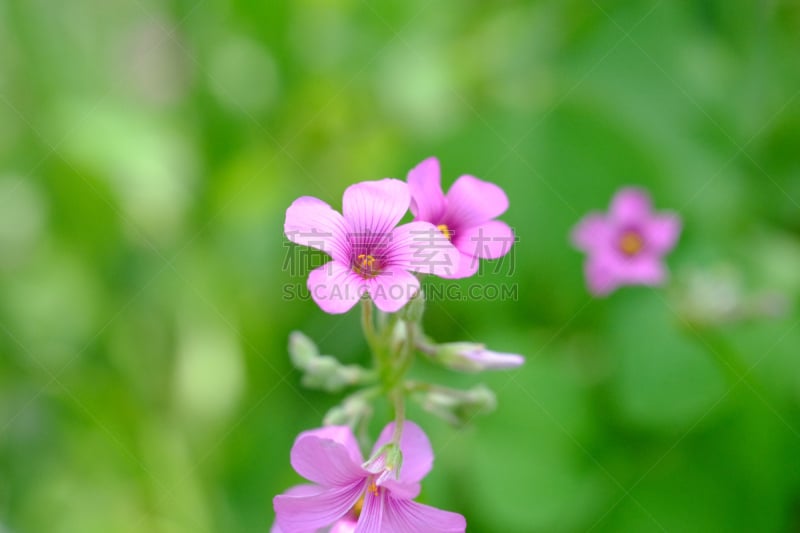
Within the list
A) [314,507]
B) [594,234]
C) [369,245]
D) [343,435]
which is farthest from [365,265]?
[594,234]

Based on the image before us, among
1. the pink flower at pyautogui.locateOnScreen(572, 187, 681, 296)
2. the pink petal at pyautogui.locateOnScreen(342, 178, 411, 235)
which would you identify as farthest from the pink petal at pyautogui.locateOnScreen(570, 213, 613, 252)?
the pink petal at pyautogui.locateOnScreen(342, 178, 411, 235)

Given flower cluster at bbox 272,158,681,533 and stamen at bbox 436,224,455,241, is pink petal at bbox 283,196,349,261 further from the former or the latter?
stamen at bbox 436,224,455,241

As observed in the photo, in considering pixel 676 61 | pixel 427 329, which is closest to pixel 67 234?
pixel 427 329

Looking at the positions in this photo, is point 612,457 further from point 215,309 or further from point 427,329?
point 215,309

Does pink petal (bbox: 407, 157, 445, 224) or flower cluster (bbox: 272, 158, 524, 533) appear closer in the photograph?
flower cluster (bbox: 272, 158, 524, 533)

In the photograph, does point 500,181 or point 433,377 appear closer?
point 433,377

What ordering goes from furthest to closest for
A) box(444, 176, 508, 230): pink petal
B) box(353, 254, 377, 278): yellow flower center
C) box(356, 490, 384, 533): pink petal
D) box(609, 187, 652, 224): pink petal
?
box(609, 187, 652, 224): pink petal
box(444, 176, 508, 230): pink petal
box(353, 254, 377, 278): yellow flower center
box(356, 490, 384, 533): pink petal

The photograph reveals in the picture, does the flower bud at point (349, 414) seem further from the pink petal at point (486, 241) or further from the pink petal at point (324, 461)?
the pink petal at point (486, 241)
